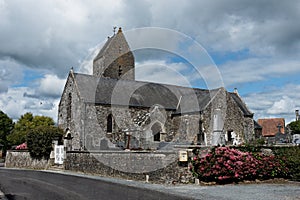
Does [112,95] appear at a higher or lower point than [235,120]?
higher

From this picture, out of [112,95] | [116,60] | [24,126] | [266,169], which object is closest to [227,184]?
[266,169]

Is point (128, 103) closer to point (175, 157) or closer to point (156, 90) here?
point (156, 90)

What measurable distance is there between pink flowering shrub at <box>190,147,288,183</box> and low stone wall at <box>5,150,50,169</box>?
1405 cm

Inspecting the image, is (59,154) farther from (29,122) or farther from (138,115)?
(29,122)

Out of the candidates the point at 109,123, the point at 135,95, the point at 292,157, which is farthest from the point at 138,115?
the point at 292,157

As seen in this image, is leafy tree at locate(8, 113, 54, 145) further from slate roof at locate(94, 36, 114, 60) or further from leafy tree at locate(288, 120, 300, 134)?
leafy tree at locate(288, 120, 300, 134)

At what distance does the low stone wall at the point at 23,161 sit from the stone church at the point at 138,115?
313cm

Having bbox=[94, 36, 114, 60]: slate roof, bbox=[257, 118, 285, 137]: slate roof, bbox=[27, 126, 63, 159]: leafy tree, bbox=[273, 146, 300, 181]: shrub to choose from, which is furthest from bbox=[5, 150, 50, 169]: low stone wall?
bbox=[257, 118, 285, 137]: slate roof

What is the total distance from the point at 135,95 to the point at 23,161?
11907 millimetres

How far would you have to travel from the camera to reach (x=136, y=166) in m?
14.8

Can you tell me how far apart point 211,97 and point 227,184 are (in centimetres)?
1637

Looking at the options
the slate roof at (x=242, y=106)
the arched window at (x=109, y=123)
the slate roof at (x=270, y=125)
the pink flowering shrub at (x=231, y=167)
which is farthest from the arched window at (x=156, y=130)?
the slate roof at (x=270, y=125)

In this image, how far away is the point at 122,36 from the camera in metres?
39.7

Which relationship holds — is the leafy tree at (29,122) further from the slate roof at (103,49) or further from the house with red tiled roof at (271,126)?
the house with red tiled roof at (271,126)
